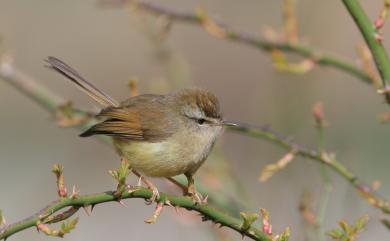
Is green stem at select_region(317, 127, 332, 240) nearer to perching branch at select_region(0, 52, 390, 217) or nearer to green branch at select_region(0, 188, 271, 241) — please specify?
perching branch at select_region(0, 52, 390, 217)

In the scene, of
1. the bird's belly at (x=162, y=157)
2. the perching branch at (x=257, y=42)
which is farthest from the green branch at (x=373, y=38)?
the bird's belly at (x=162, y=157)

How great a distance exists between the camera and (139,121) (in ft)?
15.1

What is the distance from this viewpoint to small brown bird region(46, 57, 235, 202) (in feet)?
13.8

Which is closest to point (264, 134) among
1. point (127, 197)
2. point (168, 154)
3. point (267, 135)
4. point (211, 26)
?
point (267, 135)

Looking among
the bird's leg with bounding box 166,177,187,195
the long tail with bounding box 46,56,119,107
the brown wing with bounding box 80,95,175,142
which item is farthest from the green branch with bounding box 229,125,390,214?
the long tail with bounding box 46,56,119,107

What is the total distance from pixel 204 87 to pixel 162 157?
2.98 ft

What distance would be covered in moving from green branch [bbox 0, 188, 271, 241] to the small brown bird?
2.75 feet

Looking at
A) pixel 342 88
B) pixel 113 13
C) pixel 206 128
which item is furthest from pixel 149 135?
pixel 113 13

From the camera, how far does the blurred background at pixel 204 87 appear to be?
5.08 metres

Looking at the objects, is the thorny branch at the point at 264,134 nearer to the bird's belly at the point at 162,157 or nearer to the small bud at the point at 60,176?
the bird's belly at the point at 162,157

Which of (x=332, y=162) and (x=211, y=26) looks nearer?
(x=332, y=162)

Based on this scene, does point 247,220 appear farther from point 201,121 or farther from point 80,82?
point 80,82

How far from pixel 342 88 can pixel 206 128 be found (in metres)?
8.49

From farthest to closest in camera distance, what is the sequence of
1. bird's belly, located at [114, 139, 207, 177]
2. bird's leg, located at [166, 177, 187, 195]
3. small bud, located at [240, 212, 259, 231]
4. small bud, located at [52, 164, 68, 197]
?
1. bird's leg, located at [166, 177, 187, 195]
2. bird's belly, located at [114, 139, 207, 177]
3. small bud, located at [240, 212, 259, 231]
4. small bud, located at [52, 164, 68, 197]
